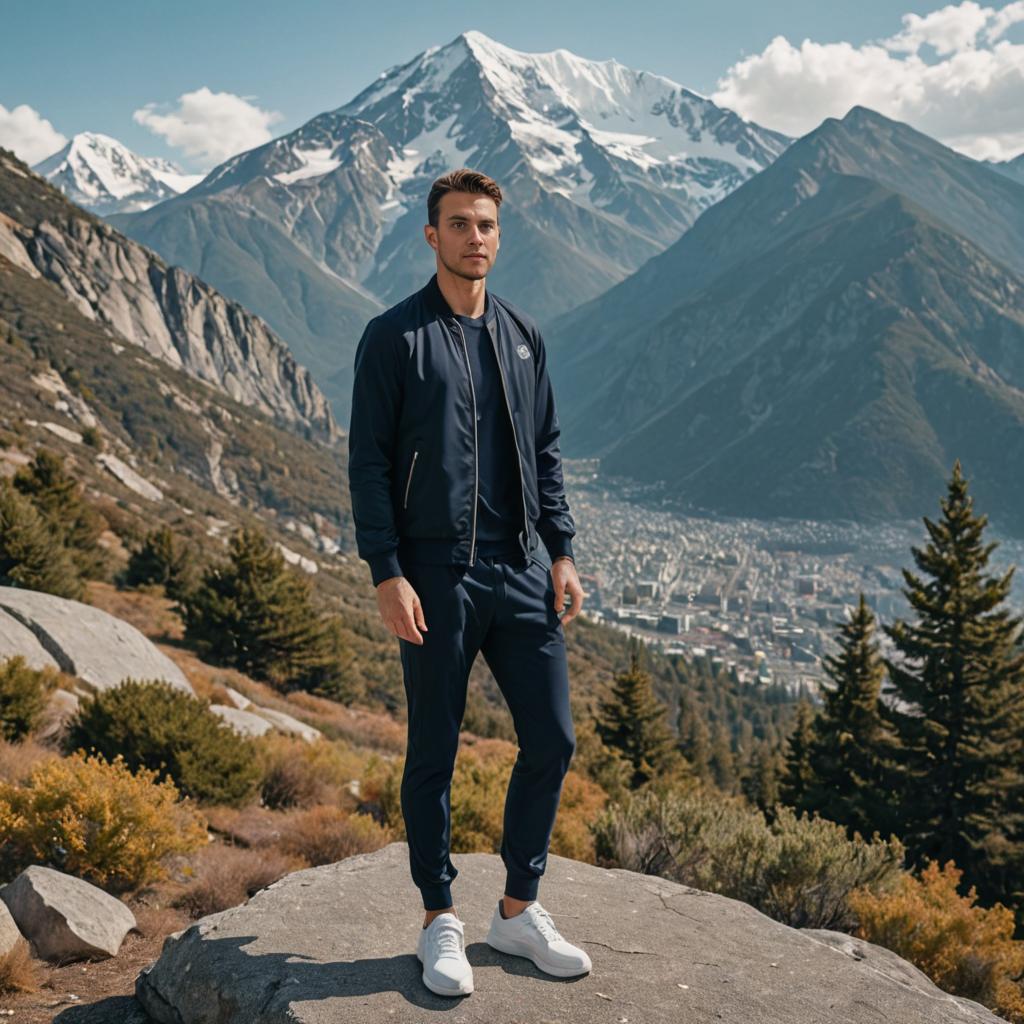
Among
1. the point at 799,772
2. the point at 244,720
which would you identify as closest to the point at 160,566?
the point at 244,720

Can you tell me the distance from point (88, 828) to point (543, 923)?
374 cm

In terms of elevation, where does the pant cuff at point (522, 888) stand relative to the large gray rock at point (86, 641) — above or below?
above

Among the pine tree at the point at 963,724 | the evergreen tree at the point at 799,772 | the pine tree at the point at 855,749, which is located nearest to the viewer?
the pine tree at the point at 963,724

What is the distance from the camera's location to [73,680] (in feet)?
37.5

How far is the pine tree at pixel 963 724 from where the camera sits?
67.5 ft

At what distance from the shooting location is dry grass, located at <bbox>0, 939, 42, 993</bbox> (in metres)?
4.79

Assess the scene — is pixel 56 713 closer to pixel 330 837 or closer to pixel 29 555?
pixel 330 837

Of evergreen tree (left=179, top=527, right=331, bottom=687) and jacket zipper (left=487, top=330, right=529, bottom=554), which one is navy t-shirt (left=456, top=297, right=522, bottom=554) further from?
evergreen tree (left=179, top=527, right=331, bottom=687)

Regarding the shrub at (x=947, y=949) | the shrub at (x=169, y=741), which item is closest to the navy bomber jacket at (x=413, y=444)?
the shrub at (x=947, y=949)

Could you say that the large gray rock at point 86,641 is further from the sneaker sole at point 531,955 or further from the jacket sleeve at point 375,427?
the jacket sleeve at point 375,427

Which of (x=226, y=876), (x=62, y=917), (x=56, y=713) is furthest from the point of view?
(x=56, y=713)

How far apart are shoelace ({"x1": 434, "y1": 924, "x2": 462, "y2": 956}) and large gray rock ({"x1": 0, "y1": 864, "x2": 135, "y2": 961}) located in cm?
252

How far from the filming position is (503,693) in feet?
14.0

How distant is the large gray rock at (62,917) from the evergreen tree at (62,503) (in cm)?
2022
